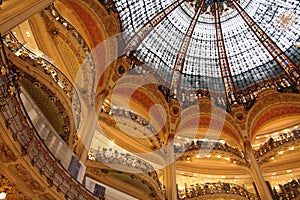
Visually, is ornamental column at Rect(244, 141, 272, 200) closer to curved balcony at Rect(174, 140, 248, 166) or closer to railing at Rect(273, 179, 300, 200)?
curved balcony at Rect(174, 140, 248, 166)

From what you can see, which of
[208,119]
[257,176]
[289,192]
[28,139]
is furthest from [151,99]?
[28,139]

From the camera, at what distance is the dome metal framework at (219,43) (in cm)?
1789

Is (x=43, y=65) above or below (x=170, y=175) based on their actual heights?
above

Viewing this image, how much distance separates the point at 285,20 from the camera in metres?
18.1

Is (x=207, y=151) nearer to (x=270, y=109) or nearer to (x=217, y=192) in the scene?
(x=217, y=192)

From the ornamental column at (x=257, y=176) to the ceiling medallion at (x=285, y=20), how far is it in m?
8.86

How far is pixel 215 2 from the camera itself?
774 inches

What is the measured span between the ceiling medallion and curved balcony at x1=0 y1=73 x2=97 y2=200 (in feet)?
58.2

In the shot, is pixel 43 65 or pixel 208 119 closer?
pixel 43 65

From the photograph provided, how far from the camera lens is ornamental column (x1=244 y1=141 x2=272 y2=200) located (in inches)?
497

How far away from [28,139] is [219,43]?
16816 mm

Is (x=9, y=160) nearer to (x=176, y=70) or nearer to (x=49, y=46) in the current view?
(x=49, y=46)

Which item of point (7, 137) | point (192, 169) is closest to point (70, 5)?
point (7, 137)

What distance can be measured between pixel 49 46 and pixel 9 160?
8178 mm
